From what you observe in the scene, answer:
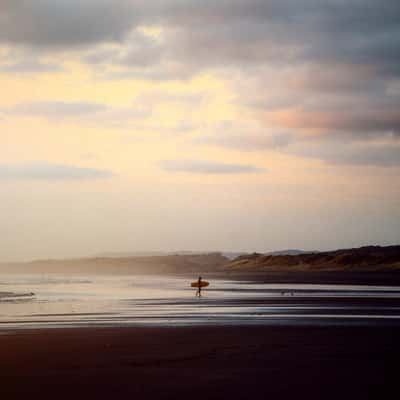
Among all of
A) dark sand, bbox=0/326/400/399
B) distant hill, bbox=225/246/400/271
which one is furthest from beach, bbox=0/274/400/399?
distant hill, bbox=225/246/400/271

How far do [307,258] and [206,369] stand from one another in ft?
466

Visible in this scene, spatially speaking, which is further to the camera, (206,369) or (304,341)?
(304,341)

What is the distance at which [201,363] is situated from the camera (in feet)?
53.0

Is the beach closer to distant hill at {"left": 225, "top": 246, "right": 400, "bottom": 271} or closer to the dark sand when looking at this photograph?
the dark sand

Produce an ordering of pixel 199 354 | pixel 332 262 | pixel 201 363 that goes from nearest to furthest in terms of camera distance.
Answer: pixel 201 363, pixel 199 354, pixel 332 262

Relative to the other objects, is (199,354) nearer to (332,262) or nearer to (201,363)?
(201,363)

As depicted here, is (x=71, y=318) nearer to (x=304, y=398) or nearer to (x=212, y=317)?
(x=212, y=317)

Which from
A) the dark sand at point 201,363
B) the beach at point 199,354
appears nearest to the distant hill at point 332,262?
the beach at point 199,354

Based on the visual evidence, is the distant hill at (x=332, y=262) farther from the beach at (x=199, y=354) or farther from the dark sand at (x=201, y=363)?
the dark sand at (x=201, y=363)

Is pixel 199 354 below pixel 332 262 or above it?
below

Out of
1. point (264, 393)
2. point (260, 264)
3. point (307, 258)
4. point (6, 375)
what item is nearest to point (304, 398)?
point (264, 393)

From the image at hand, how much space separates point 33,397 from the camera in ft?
40.3

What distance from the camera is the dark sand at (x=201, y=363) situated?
12.8 m

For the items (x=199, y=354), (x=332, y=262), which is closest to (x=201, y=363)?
(x=199, y=354)
